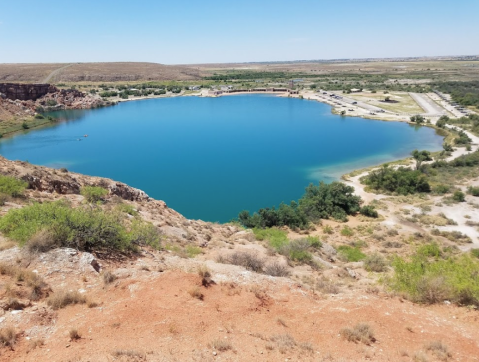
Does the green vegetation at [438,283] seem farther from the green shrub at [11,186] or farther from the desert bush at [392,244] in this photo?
the green shrub at [11,186]

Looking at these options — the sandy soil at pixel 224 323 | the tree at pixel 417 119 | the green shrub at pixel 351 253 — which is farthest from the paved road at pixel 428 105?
the sandy soil at pixel 224 323

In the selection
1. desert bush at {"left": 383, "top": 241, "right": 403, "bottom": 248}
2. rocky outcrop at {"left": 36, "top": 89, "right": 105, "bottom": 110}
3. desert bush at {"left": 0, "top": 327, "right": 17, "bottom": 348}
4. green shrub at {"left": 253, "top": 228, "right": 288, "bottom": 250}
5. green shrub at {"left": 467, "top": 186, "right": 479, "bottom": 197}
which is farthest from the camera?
rocky outcrop at {"left": 36, "top": 89, "right": 105, "bottom": 110}

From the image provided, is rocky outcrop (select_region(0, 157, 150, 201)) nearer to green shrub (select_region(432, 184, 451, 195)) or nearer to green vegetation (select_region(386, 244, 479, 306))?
green vegetation (select_region(386, 244, 479, 306))

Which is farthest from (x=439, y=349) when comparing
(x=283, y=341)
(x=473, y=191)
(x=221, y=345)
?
(x=473, y=191)

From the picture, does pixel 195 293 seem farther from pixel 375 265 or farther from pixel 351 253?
pixel 351 253

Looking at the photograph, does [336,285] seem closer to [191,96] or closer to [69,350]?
[69,350]


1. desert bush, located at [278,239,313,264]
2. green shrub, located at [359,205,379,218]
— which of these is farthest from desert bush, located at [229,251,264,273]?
green shrub, located at [359,205,379,218]
